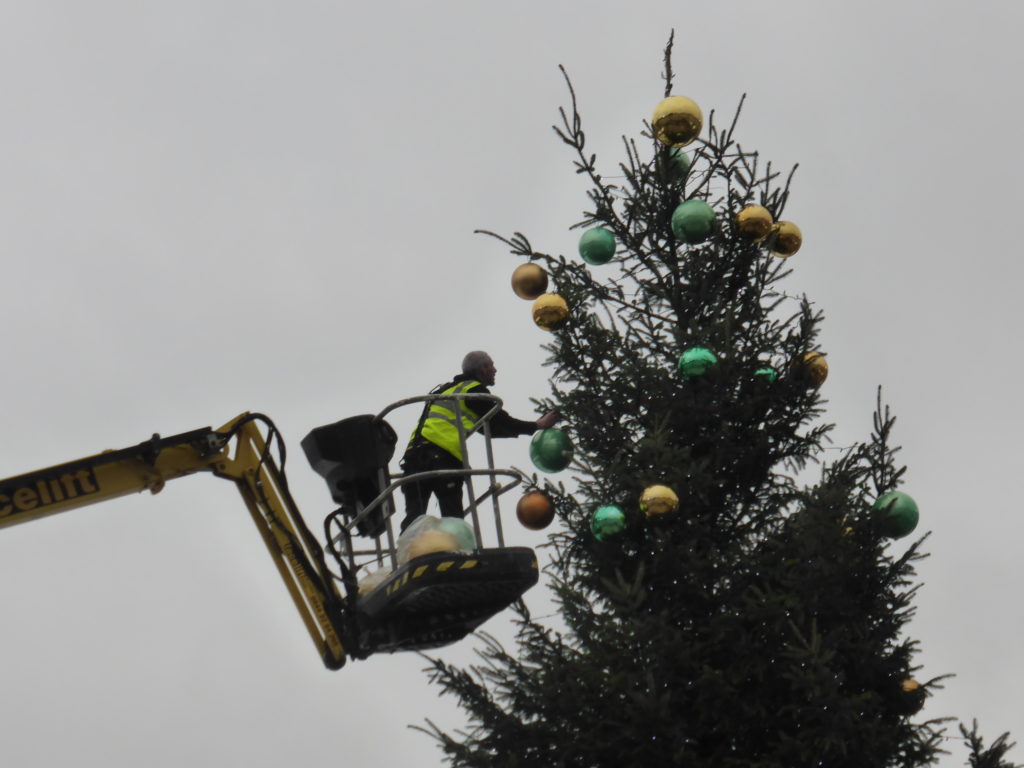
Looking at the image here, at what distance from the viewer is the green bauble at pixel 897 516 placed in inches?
357

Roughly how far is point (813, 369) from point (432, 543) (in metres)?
2.76

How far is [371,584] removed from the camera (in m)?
8.92

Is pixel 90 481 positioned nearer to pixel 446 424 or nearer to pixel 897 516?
pixel 446 424

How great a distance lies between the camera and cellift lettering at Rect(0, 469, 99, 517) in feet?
28.2

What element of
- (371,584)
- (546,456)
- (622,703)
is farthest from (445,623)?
(546,456)

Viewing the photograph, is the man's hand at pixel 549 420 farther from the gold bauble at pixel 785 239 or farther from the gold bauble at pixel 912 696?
the gold bauble at pixel 912 696

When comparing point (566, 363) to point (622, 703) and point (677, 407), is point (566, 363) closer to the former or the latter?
point (677, 407)

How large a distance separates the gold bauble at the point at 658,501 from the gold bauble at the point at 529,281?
74.9 inches

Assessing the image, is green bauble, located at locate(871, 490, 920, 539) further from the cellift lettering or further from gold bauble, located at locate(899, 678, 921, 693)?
the cellift lettering

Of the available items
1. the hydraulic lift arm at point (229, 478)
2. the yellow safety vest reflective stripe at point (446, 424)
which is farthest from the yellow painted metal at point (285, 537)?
the yellow safety vest reflective stripe at point (446, 424)

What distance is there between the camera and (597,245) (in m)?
10.4

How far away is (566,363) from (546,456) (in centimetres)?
62

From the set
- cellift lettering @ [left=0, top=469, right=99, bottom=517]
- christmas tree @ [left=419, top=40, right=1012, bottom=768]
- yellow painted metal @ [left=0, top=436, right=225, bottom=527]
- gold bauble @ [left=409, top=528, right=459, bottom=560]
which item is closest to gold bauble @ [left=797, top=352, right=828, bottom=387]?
christmas tree @ [left=419, top=40, right=1012, bottom=768]

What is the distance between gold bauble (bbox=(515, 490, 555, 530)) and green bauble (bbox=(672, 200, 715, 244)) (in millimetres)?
1877
